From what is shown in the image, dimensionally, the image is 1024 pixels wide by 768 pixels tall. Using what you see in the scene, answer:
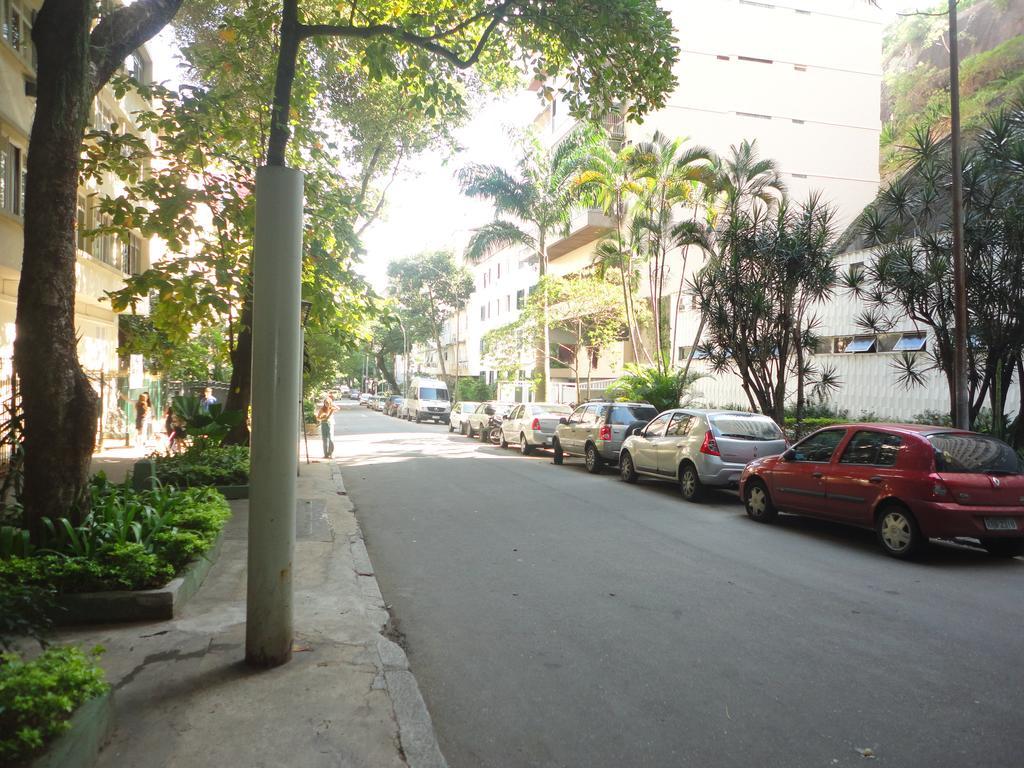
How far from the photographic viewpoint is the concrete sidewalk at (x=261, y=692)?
3611 mm

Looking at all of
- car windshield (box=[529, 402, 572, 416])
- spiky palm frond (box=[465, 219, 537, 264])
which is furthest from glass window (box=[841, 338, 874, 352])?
spiky palm frond (box=[465, 219, 537, 264])

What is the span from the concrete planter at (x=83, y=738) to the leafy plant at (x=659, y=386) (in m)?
18.9

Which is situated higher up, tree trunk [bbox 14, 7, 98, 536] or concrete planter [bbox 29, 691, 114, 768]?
tree trunk [bbox 14, 7, 98, 536]

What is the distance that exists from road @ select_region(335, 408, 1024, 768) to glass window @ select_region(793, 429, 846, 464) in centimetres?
Answer: 101

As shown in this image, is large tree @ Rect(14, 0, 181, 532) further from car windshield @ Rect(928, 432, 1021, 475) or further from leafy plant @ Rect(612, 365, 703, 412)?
leafy plant @ Rect(612, 365, 703, 412)

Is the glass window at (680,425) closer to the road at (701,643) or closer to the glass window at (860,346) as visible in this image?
the road at (701,643)

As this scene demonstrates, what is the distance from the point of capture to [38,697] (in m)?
3.06

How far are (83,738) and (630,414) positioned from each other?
15.4 metres

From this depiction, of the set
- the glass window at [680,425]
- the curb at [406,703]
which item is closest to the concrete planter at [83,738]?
the curb at [406,703]

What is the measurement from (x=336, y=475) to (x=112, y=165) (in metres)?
8.31

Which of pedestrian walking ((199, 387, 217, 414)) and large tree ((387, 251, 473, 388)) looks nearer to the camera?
pedestrian walking ((199, 387, 217, 414))

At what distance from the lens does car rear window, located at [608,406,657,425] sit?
17.7 meters

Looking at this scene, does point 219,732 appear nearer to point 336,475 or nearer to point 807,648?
point 807,648

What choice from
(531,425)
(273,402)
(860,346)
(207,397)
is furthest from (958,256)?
(207,397)
